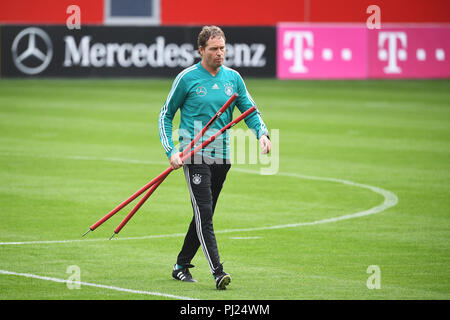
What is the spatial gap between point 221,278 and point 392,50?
921 inches

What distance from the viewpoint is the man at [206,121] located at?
26.7 feet

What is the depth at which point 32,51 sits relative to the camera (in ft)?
94.8

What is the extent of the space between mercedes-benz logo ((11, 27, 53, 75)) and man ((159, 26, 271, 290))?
21.1 m

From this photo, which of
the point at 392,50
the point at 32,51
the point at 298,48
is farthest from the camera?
the point at 392,50

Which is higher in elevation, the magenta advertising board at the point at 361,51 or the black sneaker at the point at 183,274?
the magenta advertising board at the point at 361,51

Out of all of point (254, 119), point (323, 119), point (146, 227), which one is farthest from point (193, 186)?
point (323, 119)

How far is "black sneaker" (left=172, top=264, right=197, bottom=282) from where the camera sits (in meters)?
8.55

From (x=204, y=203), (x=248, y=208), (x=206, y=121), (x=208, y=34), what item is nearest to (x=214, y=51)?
(x=208, y=34)

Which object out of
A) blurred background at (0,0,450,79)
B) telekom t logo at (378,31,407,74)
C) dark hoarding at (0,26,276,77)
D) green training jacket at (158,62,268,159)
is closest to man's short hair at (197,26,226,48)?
green training jacket at (158,62,268,159)

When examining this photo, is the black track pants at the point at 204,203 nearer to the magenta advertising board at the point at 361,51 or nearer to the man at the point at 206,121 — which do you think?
the man at the point at 206,121

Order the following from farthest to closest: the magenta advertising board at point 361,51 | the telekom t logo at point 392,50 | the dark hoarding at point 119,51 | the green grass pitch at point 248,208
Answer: the telekom t logo at point 392,50 → the magenta advertising board at point 361,51 → the dark hoarding at point 119,51 → the green grass pitch at point 248,208

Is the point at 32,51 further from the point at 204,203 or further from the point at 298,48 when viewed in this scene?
the point at 204,203

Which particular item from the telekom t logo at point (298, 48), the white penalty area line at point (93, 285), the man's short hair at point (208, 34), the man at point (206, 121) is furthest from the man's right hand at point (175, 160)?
the telekom t logo at point (298, 48)

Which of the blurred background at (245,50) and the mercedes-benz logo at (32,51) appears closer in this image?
the mercedes-benz logo at (32,51)
